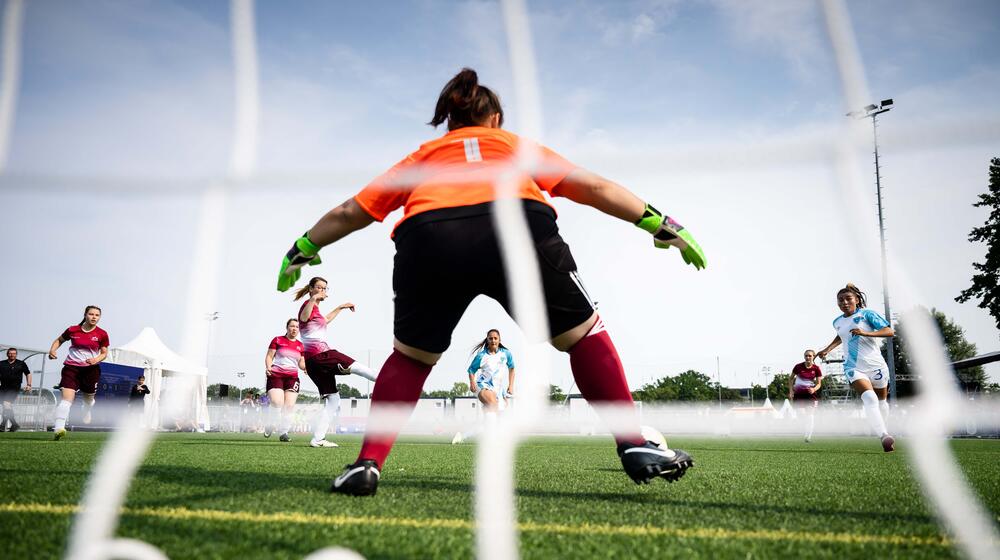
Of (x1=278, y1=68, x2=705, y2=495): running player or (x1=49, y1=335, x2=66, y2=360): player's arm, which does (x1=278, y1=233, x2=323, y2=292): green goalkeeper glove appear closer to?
(x1=278, y1=68, x2=705, y2=495): running player

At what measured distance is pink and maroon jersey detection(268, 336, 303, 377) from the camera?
393 inches

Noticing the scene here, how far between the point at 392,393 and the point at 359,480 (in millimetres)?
373

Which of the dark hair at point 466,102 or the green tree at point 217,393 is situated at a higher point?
the dark hair at point 466,102

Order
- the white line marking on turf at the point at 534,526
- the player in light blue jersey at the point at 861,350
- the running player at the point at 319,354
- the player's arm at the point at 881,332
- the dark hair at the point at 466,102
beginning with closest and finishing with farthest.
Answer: the white line marking on turf at the point at 534,526, the dark hair at the point at 466,102, the player's arm at the point at 881,332, the player in light blue jersey at the point at 861,350, the running player at the point at 319,354

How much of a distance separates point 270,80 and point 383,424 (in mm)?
1682

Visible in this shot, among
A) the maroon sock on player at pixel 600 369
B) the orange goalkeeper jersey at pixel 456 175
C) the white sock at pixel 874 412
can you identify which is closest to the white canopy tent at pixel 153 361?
the white sock at pixel 874 412

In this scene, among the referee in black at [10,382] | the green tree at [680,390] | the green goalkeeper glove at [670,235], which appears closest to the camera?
the green goalkeeper glove at [670,235]

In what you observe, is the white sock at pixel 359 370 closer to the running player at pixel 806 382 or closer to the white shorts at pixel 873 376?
the white shorts at pixel 873 376

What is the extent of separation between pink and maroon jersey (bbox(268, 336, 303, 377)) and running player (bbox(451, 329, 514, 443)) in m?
2.73

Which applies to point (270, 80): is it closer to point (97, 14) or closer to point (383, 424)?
point (97, 14)

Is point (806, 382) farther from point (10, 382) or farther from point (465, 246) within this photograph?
point (10, 382)

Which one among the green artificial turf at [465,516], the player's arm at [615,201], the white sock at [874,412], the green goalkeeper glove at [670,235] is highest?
the player's arm at [615,201]

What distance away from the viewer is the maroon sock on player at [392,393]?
2795mm

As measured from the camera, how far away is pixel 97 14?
2691mm
